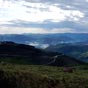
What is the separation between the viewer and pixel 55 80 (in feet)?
171

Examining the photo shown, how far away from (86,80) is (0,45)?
106583 mm

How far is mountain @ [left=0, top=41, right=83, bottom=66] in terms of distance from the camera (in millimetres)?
135625

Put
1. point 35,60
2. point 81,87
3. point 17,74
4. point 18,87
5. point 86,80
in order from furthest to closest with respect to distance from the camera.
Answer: point 35,60, point 86,80, point 81,87, point 17,74, point 18,87

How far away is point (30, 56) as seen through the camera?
149m

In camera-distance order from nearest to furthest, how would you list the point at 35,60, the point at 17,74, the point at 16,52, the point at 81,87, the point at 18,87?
1. the point at 18,87
2. the point at 17,74
3. the point at 81,87
4. the point at 35,60
5. the point at 16,52

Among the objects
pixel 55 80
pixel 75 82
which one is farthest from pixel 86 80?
pixel 55 80

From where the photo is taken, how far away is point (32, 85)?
46188 millimetres

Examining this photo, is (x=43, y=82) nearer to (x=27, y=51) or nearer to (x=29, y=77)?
(x=29, y=77)

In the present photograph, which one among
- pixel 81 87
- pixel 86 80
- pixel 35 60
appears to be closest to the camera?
pixel 81 87

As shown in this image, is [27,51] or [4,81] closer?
[4,81]

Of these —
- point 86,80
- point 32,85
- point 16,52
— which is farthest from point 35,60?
point 32,85

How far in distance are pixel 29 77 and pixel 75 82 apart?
928 cm

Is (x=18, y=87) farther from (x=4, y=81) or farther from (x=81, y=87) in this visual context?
(x=81, y=87)

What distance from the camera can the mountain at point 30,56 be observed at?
135625 millimetres
